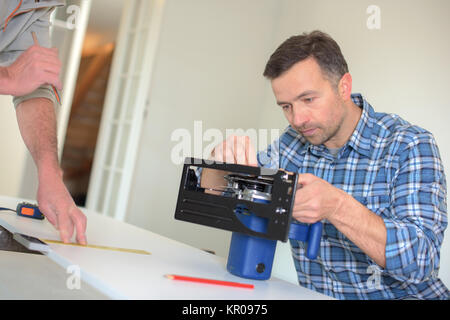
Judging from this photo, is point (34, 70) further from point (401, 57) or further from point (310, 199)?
point (401, 57)

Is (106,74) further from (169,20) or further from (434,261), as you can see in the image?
(434,261)

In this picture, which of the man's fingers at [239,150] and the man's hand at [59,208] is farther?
the man's fingers at [239,150]

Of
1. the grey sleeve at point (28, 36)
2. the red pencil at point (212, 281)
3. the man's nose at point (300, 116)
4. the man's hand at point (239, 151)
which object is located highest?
the grey sleeve at point (28, 36)

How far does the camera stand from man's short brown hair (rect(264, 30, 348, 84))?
1.73m

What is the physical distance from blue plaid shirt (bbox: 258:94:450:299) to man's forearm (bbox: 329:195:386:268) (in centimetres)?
2

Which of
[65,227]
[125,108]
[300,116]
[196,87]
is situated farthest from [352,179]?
[125,108]

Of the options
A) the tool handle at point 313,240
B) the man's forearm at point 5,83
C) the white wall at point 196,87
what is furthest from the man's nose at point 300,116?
the white wall at point 196,87

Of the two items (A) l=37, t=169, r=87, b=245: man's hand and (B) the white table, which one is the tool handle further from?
(A) l=37, t=169, r=87, b=245: man's hand

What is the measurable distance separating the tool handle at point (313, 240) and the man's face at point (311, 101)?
686 millimetres

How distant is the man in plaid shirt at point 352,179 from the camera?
1.20 meters

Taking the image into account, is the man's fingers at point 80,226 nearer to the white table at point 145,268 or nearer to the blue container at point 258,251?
the white table at point 145,268

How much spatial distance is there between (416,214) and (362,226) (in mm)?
201

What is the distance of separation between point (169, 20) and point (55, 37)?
3.73 feet
